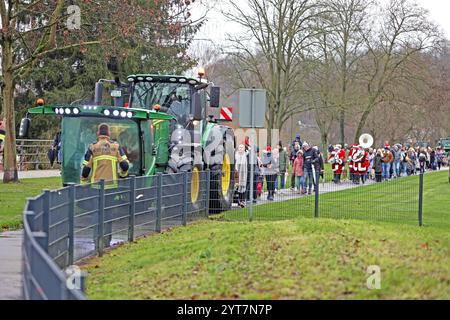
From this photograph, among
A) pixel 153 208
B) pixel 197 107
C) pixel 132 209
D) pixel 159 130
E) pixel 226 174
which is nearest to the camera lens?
pixel 132 209

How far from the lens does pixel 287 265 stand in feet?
30.5

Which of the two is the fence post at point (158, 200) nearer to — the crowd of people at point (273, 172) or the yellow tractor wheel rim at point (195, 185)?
the yellow tractor wheel rim at point (195, 185)

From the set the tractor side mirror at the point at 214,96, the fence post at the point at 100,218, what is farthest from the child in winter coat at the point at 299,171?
the fence post at the point at 100,218

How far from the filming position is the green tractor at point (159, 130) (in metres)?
17.0

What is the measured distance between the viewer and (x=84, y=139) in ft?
56.2

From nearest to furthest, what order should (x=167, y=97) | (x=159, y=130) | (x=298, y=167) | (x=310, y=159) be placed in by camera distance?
(x=159, y=130) → (x=167, y=97) → (x=298, y=167) → (x=310, y=159)

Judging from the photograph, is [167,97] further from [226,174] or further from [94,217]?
[94,217]

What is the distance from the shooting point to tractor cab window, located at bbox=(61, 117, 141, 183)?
1705 centimetres

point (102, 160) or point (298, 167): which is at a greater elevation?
point (102, 160)

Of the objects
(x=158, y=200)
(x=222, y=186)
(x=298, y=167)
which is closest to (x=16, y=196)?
(x=222, y=186)

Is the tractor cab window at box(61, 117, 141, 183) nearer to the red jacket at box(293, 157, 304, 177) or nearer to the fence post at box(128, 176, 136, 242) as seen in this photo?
the fence post at box(128, 176, 136, 242)

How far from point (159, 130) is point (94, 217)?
5.69 meters

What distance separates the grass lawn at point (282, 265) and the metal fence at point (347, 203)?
18.0 ft
